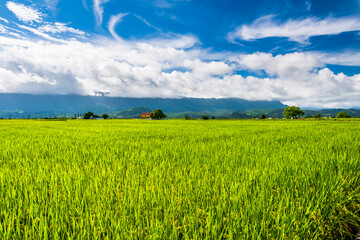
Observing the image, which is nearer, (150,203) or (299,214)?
(299,214)

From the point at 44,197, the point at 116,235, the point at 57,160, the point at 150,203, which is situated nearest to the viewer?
the point at 116,235

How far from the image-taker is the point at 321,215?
1.92 m

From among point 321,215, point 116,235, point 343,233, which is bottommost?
point 343,233

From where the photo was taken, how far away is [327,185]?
8.38 feet

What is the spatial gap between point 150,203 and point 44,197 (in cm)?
146

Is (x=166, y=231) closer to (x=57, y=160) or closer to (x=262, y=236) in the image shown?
(x=262, y=236)

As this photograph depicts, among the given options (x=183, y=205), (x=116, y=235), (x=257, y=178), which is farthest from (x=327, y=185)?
(x=116, y=235)

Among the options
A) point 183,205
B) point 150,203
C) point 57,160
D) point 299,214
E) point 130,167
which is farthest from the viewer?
point 57,160

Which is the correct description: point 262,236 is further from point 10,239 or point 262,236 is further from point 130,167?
point 130,167

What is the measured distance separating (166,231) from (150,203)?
623 mm

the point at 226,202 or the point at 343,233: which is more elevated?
the point at 226,202

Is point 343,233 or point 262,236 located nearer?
point 262,236

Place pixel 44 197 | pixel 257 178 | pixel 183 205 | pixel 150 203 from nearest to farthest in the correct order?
pixel 183 205, pixel 150 203, pixel 44 197, pixel 257 178

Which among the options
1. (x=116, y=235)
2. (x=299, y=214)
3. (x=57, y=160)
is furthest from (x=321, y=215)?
(x=57, y=160)
